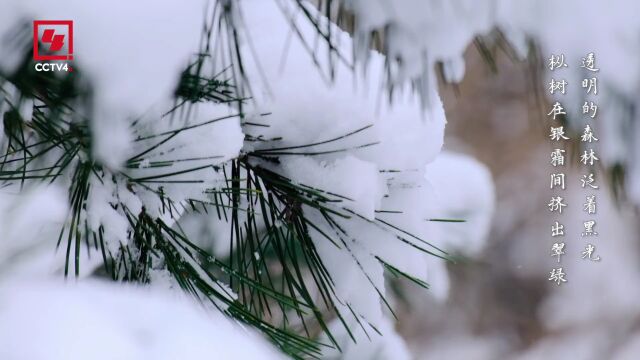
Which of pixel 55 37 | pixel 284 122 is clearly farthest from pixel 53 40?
pixel 284 122

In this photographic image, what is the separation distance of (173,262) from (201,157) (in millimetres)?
95

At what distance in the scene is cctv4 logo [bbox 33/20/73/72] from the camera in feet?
1.34

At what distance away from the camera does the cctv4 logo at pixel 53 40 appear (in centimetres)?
41

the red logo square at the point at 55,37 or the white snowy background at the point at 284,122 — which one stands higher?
the red logo square at the point at 55,37

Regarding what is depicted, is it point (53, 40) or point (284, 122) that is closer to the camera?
point (53, 40)

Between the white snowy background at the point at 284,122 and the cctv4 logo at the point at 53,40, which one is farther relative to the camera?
the cctv4 logo at the point at 53,40

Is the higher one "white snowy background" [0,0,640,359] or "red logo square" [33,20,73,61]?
"red logo square" [33,20,73,61]

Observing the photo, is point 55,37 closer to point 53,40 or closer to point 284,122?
point 53,40

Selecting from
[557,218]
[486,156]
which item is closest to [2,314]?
[486,156]

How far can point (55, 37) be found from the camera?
410 millimetres

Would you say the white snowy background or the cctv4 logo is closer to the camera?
the white snowy background

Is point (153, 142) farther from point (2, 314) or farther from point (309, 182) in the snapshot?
point (2, 314)

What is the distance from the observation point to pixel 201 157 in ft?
1.66

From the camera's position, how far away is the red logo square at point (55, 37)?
16.1 inches
